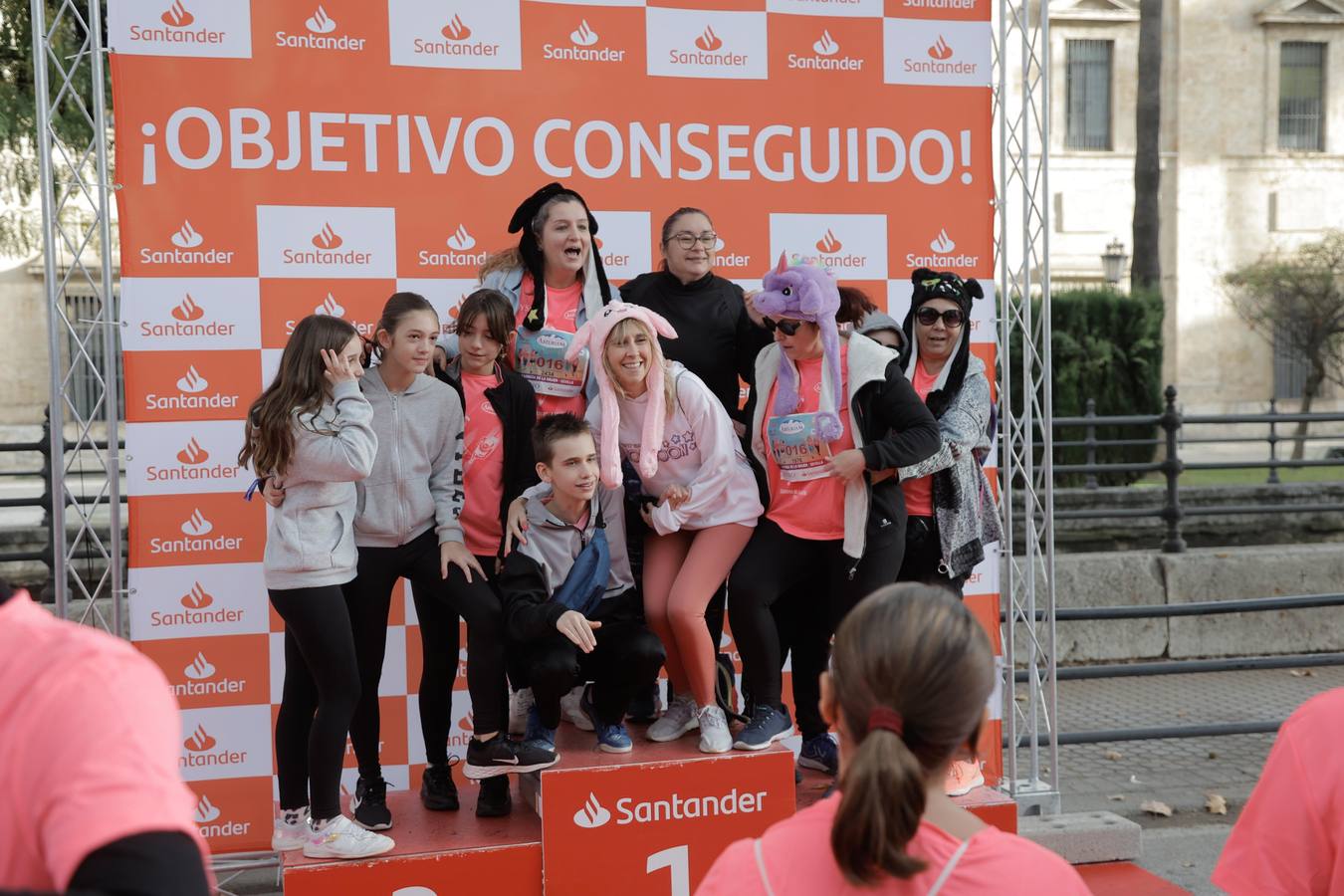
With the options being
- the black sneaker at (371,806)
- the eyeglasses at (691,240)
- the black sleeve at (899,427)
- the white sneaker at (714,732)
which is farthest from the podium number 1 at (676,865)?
the eyeglasses at (691,240)

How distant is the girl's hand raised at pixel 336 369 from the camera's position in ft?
11.2

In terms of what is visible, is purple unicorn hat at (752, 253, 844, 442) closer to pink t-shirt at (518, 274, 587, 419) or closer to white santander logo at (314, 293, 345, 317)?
pink t-shirt at (518, 274, 587, 419)

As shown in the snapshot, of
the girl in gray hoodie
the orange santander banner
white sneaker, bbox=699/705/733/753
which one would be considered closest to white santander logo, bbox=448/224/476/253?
the orange santander banner

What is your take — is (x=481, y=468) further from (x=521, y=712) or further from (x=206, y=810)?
(x=206, y=810)

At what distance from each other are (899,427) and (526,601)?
4.24 feet

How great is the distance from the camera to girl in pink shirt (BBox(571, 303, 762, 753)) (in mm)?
3717

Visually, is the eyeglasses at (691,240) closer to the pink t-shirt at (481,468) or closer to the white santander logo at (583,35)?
the pink t-shirt at (481,468)

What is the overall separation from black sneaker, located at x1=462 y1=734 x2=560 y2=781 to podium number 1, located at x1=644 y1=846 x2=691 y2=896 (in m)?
0.41

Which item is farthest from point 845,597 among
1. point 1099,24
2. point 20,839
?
point 1099,24

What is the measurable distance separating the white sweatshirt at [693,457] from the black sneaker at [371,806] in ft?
3.75

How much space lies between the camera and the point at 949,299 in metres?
4.16

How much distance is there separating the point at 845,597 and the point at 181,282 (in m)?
2.60

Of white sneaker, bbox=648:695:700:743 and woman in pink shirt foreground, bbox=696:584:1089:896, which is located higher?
woman in pink shirt foreground, bbox=696:584:1089:896

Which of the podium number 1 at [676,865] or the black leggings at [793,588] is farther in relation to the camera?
the black leggings at [793,588]
